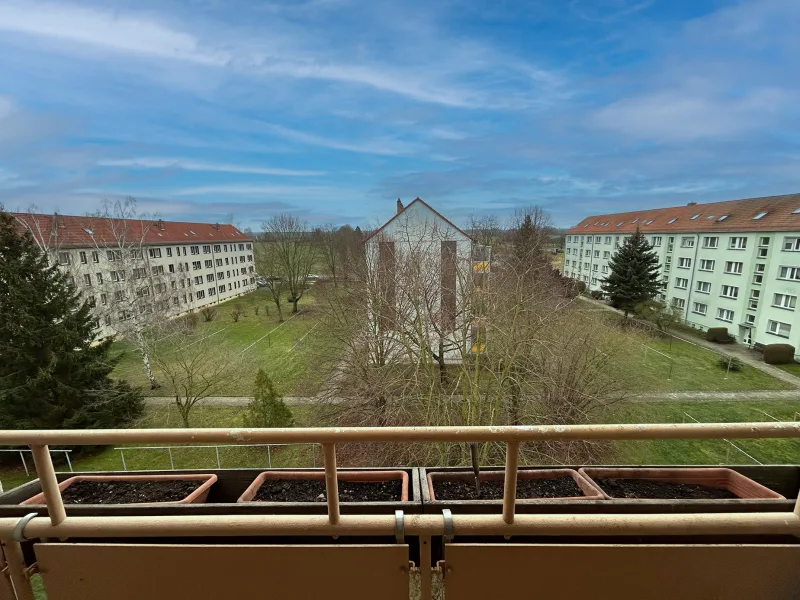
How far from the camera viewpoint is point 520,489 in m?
2.48

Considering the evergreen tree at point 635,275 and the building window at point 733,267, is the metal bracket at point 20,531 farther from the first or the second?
the building window at point 733,267

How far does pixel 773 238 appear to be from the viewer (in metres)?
23.0

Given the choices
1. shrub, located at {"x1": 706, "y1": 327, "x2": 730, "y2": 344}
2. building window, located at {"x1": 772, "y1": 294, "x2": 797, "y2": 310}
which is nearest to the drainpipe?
shrub, located at {"x1": 706, "y1": 327, "x2": 730, "y2": 344}

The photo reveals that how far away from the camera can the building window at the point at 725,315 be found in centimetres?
2566

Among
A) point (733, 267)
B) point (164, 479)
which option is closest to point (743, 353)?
point (733, 267)

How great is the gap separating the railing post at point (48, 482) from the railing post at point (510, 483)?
164cm

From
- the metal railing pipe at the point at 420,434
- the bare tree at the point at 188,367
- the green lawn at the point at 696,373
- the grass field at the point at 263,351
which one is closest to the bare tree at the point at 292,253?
the grass field at the point at 263,351

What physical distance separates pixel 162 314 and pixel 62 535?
1703 centimetres

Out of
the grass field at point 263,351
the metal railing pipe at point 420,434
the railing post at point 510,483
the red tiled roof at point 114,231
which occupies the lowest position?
the grass field at point 263,351

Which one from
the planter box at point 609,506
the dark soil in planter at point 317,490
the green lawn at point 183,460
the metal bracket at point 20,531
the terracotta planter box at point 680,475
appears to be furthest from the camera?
the green lawn at point 183,460

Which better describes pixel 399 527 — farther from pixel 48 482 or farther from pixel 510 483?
pixel 48 482

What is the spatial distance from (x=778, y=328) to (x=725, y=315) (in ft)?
12.6

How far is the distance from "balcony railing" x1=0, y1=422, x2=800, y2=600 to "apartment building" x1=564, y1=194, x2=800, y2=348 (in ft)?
93.0

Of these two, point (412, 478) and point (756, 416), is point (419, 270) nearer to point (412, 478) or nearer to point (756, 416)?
point (412, 478)
